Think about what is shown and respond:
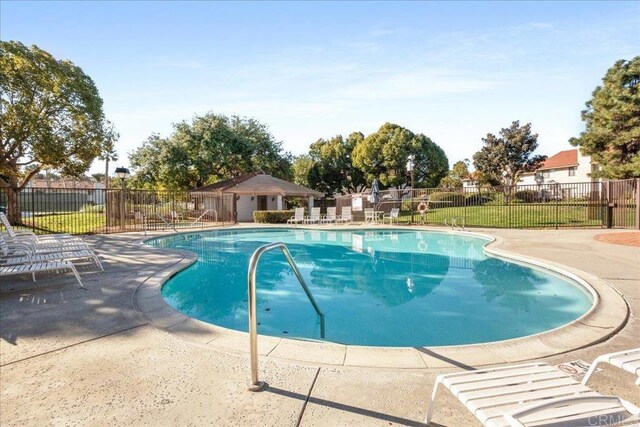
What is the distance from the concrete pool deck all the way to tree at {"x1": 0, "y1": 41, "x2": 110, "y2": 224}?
16.7m

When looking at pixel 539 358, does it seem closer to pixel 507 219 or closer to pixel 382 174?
pixel 507 219

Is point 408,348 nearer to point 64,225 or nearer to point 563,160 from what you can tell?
point 64,225

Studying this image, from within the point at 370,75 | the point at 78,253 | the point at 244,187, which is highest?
the point at 370,75

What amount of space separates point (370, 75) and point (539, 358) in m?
12.9

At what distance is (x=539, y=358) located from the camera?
334 cm

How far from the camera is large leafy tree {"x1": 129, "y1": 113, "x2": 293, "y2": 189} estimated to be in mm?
28438

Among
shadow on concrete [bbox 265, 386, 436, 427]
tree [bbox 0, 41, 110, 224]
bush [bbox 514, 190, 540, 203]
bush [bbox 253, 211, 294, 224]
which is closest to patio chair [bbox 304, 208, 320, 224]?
bush [bbox 253, 211, 294, 224]

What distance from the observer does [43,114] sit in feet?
60.3

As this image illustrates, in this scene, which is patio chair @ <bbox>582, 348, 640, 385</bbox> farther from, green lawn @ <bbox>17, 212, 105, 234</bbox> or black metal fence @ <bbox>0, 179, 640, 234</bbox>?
green lawn @ <bbox>17, 212, 105, 234</bbox>

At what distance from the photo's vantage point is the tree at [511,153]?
3180cm

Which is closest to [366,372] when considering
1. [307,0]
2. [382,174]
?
[307,0]

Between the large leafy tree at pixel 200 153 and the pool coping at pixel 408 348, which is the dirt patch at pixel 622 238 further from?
the large leafy tree at pixel 200 153

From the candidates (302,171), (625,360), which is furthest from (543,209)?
(302,171)

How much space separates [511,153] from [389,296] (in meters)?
30.4
